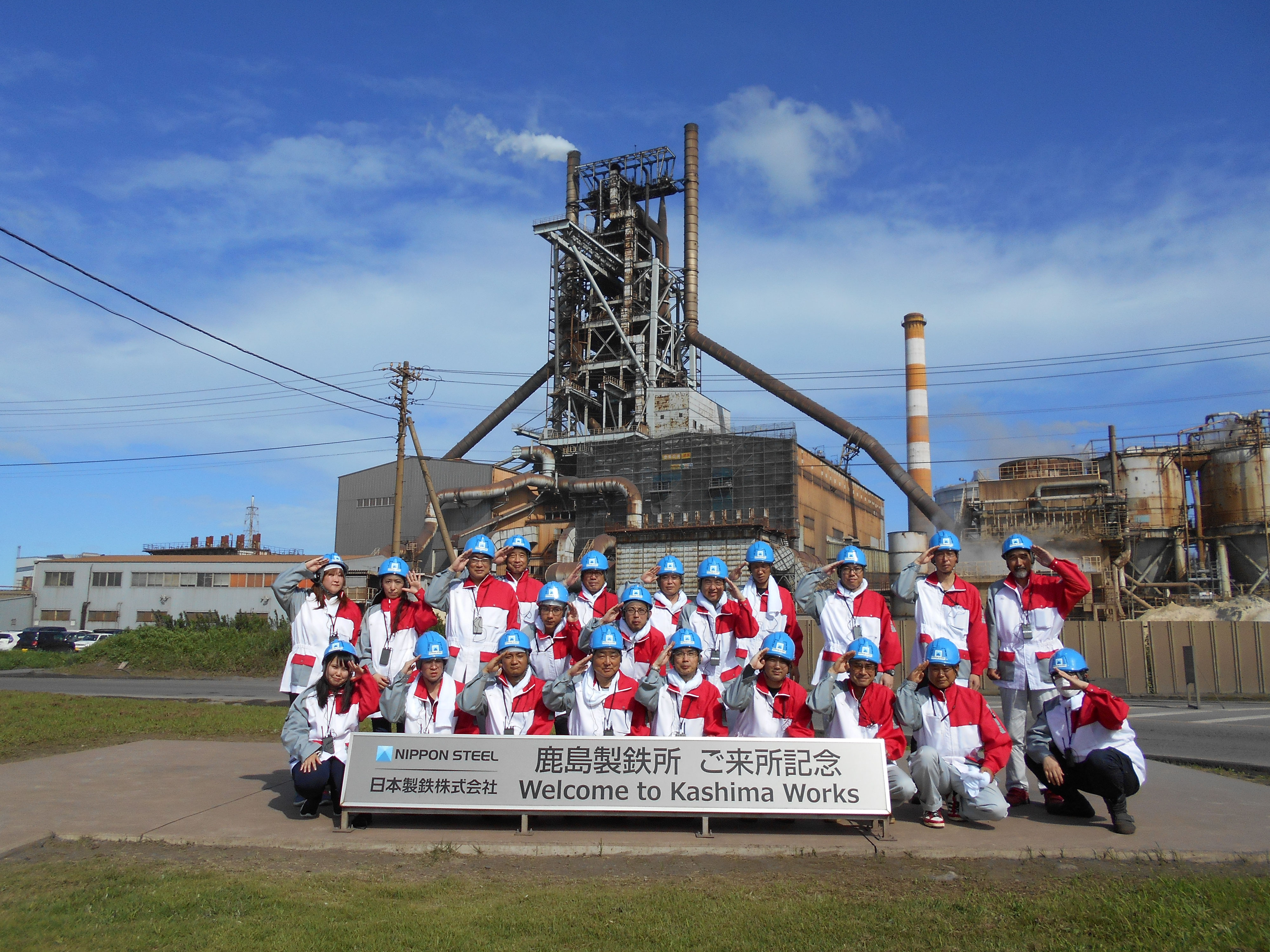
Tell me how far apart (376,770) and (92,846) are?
221cm

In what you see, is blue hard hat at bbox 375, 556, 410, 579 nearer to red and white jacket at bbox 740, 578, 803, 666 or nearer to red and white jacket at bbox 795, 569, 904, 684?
red and white jacket at bbox 740, 578, 803, 666

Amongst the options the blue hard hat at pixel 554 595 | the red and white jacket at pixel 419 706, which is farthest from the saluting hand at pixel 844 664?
the red and white jacket at pixel 419 706

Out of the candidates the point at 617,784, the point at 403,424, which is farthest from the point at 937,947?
the point at 403,424

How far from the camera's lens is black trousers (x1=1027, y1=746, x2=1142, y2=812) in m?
6.92

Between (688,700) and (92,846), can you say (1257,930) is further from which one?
(92,846)

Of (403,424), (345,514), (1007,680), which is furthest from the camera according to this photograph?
(345,514)

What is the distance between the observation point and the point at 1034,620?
8.26 metres

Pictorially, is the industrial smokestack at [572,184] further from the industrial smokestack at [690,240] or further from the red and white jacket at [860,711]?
the red and white jacket at [860,711]

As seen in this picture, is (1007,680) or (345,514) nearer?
(1007,680)

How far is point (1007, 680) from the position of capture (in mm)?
8414

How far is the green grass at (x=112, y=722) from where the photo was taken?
1291 cm

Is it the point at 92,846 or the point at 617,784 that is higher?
the point at 617,784

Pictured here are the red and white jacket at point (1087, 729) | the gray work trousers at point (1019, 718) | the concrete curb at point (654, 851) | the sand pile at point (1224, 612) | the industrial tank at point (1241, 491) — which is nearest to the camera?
the concrete curb at point (654, 851)

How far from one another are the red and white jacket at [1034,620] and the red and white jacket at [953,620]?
0.16 m
